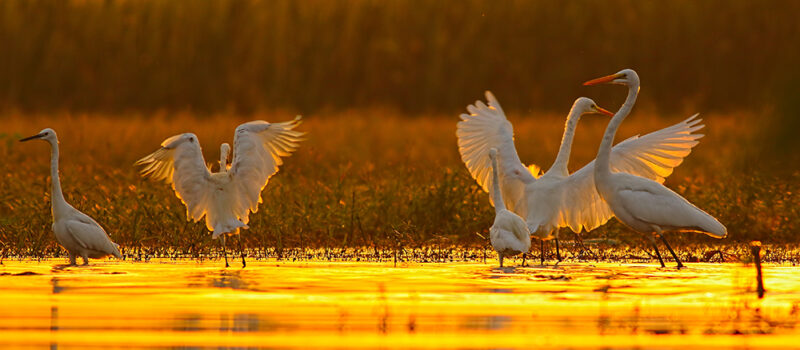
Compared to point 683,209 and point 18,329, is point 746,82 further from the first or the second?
point 18,329

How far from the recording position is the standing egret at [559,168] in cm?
1220

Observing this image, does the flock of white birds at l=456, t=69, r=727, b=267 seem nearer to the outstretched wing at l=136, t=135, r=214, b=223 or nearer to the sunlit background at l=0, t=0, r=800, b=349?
the sunlit background at l=0, t=0, r=800, b=349

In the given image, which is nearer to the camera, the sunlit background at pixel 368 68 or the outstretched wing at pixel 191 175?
the outstretched wing at pixel 191 175

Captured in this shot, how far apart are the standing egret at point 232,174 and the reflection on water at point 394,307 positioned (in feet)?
4.00

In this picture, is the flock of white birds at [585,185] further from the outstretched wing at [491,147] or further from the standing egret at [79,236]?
the standing egret at [79,236]

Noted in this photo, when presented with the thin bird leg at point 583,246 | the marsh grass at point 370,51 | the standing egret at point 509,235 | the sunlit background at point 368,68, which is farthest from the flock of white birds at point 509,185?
the marsh grass at point 370,51

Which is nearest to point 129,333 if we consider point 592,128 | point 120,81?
point 592,128

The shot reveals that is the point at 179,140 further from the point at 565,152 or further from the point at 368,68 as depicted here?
the point at 368,68

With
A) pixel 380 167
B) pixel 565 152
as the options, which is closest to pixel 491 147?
pixel 565 152

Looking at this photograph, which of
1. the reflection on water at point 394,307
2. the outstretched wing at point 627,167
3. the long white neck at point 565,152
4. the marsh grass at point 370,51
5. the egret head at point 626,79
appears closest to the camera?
the reflection on water at point 394,307

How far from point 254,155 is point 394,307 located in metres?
4.28

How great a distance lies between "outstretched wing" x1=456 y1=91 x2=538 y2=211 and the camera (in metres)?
12.7

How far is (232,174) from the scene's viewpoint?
1241 cm

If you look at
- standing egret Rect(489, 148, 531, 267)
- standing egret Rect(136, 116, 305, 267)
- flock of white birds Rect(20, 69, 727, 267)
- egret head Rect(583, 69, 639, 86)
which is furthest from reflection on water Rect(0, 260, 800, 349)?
egret head Rect(583, 69, 639, 86)
